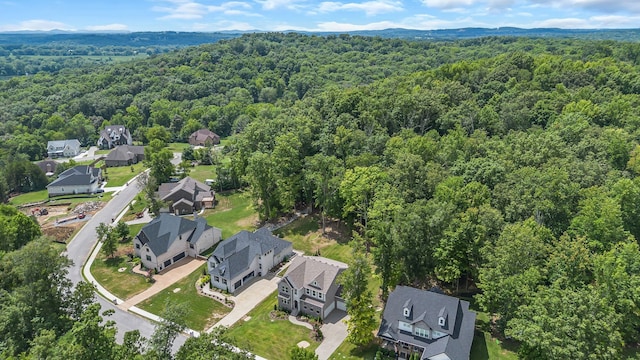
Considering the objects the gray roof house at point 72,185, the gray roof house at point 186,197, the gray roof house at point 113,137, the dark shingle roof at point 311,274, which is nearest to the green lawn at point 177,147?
the gray roof house at point 113,137

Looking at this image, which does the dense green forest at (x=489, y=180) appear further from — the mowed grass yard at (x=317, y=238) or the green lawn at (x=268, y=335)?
the green lawn at (x=268, y=335)

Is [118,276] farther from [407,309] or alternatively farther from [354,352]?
[407,309]

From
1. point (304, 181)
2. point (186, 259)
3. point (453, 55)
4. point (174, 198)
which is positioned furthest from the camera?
point (453, 55)

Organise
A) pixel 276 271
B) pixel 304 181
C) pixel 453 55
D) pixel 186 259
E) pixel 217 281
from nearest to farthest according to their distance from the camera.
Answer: pixel 217 281 → pixel 276 271 → pixel 186 259 → pixel 304 181 → pixel 453 55

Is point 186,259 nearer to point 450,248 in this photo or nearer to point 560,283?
point 450,248

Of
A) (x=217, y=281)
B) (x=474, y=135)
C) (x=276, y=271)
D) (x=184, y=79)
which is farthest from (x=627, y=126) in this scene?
(x=184, y=79)

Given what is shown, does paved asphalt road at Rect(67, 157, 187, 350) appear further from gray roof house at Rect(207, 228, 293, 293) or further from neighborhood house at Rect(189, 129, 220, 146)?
neighborhood house at Rect(189, 129, 220, 146)

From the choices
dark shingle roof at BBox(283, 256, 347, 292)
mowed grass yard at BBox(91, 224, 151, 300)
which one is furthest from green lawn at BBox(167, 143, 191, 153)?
dark shingle roof at BBox(283, 256, 347, 292)
